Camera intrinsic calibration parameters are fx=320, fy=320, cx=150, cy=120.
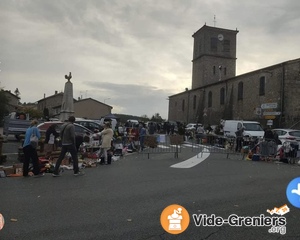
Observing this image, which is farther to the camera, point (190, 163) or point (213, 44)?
point (213, 44)

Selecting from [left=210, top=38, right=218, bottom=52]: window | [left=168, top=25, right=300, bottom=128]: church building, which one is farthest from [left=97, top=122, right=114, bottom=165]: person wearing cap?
[left=210, top=38, right=218, bottom=52]: window

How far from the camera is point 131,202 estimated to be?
6273mm

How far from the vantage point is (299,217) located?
5.45 m

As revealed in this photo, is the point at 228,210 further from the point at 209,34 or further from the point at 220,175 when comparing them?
the point at 209,34

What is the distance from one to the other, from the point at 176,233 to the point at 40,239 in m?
1.85

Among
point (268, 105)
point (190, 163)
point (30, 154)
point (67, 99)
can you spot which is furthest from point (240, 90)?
point (30, 154)

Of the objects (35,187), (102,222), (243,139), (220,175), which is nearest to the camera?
(102,222)

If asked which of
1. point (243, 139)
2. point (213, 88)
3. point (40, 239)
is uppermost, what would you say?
point (213, 88)

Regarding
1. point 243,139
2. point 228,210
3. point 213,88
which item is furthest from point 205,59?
point 228,210

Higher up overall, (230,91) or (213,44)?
(213,44)

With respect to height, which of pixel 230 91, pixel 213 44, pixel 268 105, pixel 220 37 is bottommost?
pixel 268 105

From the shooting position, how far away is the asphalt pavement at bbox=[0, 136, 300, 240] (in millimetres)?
4598

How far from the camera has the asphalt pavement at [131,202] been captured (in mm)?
4598

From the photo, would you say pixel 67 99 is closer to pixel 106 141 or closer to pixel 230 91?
pixel 106 141
